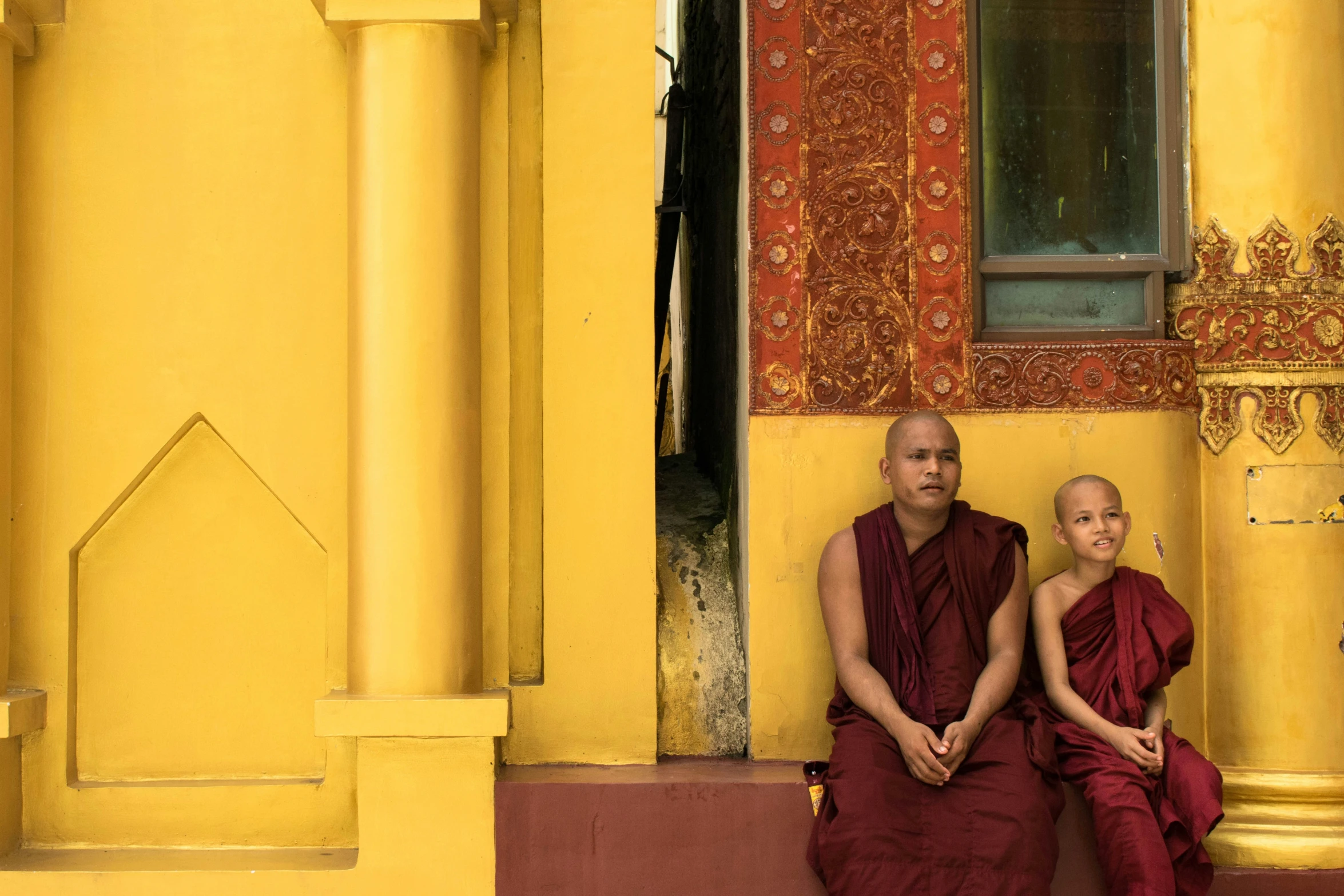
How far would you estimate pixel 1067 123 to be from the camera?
4223mm

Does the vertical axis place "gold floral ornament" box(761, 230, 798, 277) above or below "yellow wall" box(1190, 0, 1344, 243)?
below

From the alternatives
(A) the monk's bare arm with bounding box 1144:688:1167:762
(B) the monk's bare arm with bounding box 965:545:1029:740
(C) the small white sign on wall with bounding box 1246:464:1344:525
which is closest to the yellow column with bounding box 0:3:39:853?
(B) the monk's bare arm with bounding box 965:545:1029:740

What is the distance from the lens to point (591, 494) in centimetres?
399

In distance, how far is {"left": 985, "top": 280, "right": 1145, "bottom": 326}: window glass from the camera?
4188 millimetres

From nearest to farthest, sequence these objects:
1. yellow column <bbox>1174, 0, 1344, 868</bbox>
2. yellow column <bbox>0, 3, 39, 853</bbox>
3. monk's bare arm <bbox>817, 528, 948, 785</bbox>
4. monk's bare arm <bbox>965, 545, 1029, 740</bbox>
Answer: monk's bare arm <bbox>817, 528, 948, 785</bbox>, monk's bare arm <bbox>965, 545, 1029, 740</bbox>, yellow column <bbox>0, 3, 39, 853</bbox>, yellow column <bbox>1174, 0, 1344, 868</bbox>

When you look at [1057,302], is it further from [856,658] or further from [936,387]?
[856,658]

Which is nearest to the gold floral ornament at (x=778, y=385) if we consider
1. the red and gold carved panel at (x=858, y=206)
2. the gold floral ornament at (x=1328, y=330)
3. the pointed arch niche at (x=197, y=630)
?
the red and gold carved panel at (x=858, y=206)

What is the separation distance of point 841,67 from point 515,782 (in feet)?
7.92

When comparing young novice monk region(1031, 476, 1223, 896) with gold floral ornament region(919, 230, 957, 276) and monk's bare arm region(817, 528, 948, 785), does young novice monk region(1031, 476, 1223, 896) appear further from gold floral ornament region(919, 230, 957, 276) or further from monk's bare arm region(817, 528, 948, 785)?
gold floral ornament region(919, 230, 957, 276)

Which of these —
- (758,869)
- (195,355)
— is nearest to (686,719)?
(758,869)

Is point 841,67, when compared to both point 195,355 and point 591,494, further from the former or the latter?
point 195,355

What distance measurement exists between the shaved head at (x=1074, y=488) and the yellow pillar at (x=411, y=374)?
1734 millimetres

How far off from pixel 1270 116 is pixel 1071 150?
0.60 meters

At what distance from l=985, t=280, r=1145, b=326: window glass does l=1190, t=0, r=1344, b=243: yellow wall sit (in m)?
0.34
